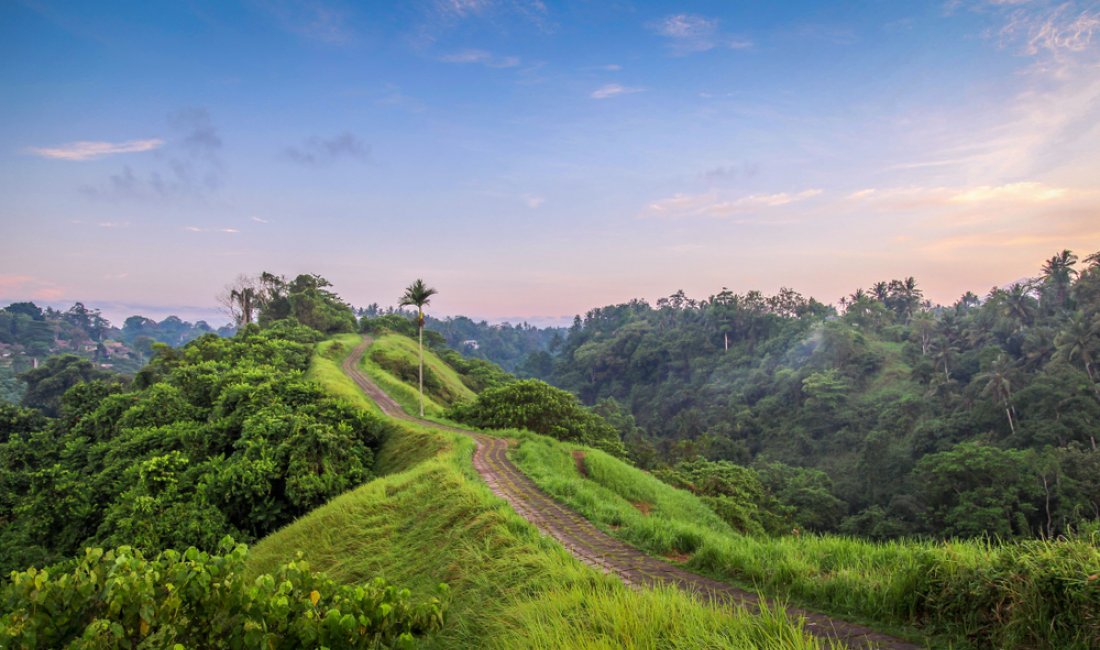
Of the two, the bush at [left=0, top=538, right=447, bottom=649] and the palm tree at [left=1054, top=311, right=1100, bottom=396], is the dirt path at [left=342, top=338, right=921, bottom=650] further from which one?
the palm tree at [left=1054, top=311, right=1100, bottom=396]

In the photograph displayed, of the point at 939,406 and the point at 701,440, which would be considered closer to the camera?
the point at 939,406

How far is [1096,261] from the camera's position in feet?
171

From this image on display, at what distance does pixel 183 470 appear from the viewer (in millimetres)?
15914

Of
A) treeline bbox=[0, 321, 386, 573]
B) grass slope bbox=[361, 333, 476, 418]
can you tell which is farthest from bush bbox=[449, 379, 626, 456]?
treeline bbox=[0, 321, 386, 573]

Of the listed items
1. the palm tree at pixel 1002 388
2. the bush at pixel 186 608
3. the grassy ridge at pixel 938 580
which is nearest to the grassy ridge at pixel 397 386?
the grassy ridge at pixel 938 580

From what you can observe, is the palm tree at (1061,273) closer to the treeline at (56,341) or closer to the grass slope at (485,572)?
the grass slope at (485,572)

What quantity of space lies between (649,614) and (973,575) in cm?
274

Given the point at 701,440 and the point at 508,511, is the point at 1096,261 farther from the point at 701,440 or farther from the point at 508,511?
the point at 508,511

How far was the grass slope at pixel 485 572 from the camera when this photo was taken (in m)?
3.87

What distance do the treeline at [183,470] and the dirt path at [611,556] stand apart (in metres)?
5.39

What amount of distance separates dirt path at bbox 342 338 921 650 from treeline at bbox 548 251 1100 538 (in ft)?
22.9

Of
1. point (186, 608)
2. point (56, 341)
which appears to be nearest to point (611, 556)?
point (186, 608)

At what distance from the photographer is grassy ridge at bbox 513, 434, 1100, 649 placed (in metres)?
3.70

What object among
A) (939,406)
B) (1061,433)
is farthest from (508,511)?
(939,406)
